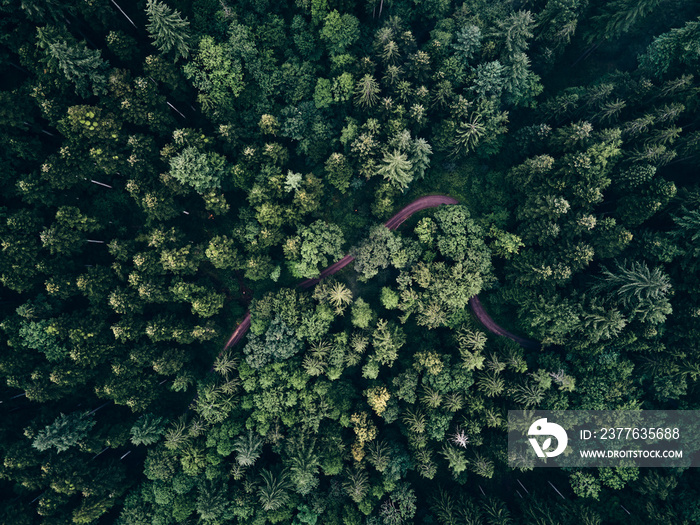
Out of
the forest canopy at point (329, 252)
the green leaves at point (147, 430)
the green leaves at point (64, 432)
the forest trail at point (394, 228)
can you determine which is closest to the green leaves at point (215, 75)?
the forest canopy at point (329, 252)

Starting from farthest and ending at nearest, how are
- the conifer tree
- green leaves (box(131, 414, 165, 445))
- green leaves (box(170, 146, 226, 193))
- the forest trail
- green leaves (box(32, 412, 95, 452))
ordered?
1. the forest trail
2. green leaves (box(131, 414, 165, 445))
3. green leaves (box(170, 146, 226, 193))
4. green leaves (box(32, 412, 95, 452))
5. the conifer tree

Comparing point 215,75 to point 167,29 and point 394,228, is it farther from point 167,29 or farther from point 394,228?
point 394,228

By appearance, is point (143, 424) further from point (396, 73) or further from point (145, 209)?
point (396, 73)

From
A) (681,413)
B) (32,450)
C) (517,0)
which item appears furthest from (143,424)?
(517,0)

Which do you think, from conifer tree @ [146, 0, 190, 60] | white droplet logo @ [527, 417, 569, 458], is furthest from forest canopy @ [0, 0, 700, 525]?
white droplet logo @ [527, 417, 569, 458]

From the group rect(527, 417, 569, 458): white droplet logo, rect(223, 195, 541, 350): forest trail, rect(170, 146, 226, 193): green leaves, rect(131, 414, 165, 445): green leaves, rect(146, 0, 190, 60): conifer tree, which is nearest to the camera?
rect(146, 0, 190, 60): conifer tree

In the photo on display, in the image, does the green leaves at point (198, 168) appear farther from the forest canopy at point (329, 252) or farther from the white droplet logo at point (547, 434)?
the white droplet logo at point (547, 434)

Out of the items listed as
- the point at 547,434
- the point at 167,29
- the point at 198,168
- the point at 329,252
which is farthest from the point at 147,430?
the point at 547,434

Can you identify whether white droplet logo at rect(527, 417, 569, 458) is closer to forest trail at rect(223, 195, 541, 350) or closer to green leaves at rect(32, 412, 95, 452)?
forest trail at rect(223, 195, 541, 350)
